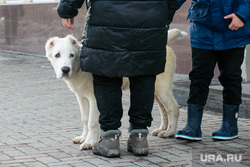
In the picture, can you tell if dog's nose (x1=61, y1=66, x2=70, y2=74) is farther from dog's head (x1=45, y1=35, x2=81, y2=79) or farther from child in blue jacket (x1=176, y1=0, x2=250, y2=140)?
child in blue jacket (x1=176, y1=0, x2=250, y2=140)

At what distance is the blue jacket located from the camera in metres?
4.89

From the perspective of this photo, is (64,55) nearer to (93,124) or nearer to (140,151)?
(93,124)

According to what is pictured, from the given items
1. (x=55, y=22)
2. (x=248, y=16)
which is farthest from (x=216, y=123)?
(x=55, y=22)

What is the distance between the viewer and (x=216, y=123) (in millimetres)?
6094

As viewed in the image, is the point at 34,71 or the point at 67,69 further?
the point at 34,71

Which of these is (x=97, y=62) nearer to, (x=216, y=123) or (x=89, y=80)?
(x=89, y=80)

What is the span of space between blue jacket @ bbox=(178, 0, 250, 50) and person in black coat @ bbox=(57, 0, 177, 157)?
53 cm

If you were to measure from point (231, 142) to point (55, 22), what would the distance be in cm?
1057

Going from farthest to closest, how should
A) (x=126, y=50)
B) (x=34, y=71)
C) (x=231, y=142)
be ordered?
(x=34, y=71), (x=231, y=142), (x=126, y=50)

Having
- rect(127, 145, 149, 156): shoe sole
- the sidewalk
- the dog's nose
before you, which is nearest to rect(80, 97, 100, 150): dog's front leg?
the sidewalk

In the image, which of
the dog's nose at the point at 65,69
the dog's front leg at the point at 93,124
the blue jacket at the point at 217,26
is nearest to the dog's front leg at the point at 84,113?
the dog's front leg at the point at 93,124

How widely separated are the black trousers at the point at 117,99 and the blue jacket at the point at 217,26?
0.86 metres

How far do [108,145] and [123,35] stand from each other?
3.19ft

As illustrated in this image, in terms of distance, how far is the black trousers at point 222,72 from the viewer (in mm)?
5031
